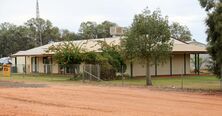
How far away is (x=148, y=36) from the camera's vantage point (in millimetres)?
36812

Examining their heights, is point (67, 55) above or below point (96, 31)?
below

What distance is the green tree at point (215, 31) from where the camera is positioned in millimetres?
28766

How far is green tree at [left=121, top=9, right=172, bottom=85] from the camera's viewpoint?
36.6 metres

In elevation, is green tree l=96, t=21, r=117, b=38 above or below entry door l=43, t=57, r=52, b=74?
above

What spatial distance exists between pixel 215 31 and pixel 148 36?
323 inches

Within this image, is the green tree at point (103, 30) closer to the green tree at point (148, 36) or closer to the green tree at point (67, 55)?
the green tree at point (67, 55)

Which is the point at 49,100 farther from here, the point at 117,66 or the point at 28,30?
the point at 28,30

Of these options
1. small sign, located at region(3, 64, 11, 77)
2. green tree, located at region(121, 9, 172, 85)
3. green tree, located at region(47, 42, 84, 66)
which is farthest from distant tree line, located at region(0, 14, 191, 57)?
green tree, located at region(121, 9, 172, 85)

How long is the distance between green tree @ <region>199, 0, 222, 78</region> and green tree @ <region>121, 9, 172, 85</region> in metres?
6.27

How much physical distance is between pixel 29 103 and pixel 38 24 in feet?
300

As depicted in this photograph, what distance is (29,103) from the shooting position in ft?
73.2

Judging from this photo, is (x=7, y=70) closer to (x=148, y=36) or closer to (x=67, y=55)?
(x=67, y=55)

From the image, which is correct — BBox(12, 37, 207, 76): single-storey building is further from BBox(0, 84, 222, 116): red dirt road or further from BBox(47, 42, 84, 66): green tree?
BBox(0, 84, 222, 116): red dirt road

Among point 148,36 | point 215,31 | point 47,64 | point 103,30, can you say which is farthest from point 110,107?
point 103,30
